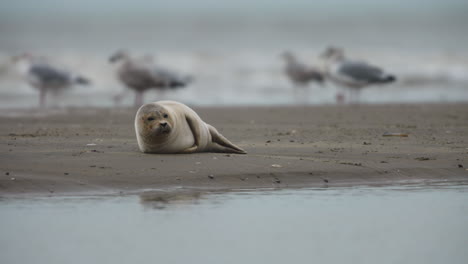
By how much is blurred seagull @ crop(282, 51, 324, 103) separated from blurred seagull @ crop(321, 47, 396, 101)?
1157mm

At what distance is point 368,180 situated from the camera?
9805 mm

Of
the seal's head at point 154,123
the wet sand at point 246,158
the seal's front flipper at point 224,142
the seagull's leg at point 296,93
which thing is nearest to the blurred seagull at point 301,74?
the seagull's leg at point 296,93

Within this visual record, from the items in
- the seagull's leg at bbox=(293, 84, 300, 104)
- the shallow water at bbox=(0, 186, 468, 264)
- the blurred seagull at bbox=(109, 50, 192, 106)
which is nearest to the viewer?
the shallow water at bbox=(0, 186, 468, 264)

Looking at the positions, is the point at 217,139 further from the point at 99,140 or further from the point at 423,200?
the point at 423,200

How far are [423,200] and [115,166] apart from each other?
3161 millimetres

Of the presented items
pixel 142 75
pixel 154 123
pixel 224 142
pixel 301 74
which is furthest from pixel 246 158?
pixel 301 74

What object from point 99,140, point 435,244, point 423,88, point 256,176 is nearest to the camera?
point 435,244

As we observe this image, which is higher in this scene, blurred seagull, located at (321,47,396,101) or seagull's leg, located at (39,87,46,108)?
blurred seagull, located at (321,47,396,101)

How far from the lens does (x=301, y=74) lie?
29.1 m

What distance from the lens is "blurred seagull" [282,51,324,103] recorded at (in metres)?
29.2

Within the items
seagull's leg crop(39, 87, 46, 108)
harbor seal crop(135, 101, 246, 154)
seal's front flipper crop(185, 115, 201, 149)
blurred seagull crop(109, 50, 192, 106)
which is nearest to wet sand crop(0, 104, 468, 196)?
harbor seal crop(135, 101, 246, 154)

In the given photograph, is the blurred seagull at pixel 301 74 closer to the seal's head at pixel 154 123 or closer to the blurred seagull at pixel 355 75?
the blurred seagull at pixel 355 75

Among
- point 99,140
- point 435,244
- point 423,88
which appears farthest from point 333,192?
point 423,88

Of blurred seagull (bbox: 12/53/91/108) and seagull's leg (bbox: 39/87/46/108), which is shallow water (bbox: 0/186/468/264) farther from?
blurred seagull (bbox: 12/53/91/108)
